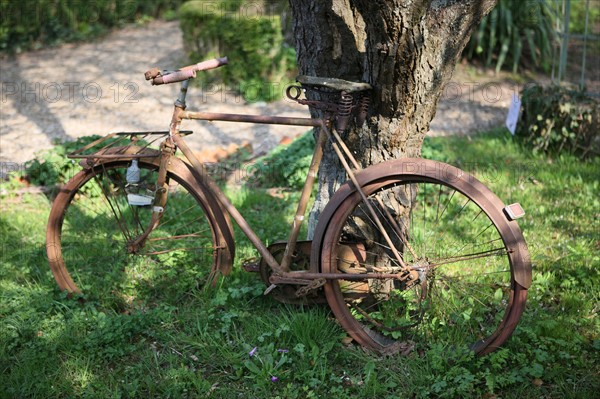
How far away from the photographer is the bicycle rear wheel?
3729mm

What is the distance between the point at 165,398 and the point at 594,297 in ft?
7.50

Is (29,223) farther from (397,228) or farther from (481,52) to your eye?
(481,52)

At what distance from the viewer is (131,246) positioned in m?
3.81

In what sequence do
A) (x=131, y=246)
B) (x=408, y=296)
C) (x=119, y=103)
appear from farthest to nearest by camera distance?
(x=119, y=103), (x=131, y=246), (x=408, y=296)

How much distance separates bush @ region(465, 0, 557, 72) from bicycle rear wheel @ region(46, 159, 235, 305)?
5295 millimetres

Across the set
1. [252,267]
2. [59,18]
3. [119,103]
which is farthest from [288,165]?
[59,18]

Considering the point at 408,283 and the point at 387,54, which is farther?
the point at 408,283

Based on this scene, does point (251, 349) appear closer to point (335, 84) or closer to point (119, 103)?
point (335, 84)

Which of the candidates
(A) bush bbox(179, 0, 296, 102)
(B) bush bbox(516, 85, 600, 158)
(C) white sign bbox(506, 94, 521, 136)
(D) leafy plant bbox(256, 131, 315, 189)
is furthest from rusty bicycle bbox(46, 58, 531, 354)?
(A) bush bbox(179, 0, 296, 102)

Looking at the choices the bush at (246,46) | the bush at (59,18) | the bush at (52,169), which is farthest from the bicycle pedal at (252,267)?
the bush at (59,18)

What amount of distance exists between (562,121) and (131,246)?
3839 millimetres

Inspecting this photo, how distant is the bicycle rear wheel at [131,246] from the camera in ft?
12.2

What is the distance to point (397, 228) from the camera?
3.32 metres

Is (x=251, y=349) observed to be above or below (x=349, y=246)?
below
